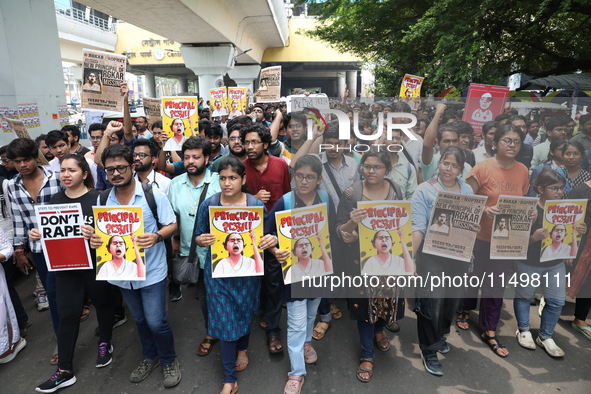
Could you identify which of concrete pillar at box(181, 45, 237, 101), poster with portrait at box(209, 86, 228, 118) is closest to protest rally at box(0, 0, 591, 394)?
poster with portrait at box(209, 86, 228, 118)

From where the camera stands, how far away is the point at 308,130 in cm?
257

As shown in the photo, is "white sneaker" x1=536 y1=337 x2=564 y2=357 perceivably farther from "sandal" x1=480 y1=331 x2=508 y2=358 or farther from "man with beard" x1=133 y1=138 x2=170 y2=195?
"man with beard" x1=133 y1=138 x2=170 y2=195

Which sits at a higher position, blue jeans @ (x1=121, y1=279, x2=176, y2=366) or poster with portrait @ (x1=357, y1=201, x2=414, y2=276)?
poster with portrait @ (x1=357, y1=201, x2=414, y2=276)

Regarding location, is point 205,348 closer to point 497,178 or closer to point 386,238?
point 386,238

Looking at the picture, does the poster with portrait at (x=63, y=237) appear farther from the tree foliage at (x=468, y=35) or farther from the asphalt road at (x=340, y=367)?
the tree foliage at (x=468, y=35)

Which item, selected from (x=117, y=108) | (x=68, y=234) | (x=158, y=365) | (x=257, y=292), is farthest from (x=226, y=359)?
(x=117, y=108)

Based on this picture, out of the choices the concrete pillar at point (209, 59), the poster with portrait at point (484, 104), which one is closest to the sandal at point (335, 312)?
the poster with portrait at point (484, 104)

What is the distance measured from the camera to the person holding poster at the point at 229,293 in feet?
9.05

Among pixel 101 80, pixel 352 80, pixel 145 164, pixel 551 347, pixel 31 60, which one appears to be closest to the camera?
pixel 551 347

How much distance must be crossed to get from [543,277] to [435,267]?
1104mm

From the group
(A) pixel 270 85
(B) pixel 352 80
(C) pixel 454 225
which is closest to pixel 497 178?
(C) pixel 454 225

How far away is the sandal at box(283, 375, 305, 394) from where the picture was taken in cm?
289

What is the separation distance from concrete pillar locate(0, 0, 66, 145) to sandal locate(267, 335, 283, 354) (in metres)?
5.81

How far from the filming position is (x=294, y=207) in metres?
2.67
